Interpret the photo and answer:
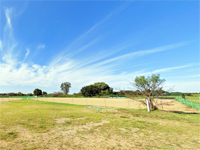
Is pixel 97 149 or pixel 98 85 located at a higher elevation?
pixel 98 85

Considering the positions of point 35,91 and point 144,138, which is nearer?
point 144,138

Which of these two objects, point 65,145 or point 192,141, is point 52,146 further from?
point 192,141

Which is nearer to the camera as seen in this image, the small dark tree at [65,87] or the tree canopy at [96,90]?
the tree canopy at [96,90]

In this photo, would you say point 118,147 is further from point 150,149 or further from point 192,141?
point 192,141

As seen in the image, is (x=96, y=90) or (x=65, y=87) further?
(x=65, y=87)

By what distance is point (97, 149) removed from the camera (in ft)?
14.0

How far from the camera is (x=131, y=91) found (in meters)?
16.3

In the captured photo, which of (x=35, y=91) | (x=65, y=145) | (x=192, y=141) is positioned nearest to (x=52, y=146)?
(x=65, y=145)

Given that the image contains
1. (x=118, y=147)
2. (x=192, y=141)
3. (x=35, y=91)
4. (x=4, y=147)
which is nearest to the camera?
(x=4, y=147)

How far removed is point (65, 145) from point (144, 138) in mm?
4037

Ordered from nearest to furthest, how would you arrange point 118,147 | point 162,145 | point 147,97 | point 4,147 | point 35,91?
point 4,147 < point 118,147 < point 162,145 < point 147,97 < point 35,91

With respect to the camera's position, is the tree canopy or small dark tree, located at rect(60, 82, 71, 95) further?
small dark tree, located at rect(60, 82, 71, 95)

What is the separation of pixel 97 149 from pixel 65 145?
1428mm

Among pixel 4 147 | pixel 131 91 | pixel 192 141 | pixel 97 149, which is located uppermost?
pixel 131 91
